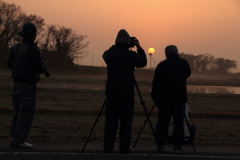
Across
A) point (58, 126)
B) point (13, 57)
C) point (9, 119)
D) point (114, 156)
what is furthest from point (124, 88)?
point (9, 119)

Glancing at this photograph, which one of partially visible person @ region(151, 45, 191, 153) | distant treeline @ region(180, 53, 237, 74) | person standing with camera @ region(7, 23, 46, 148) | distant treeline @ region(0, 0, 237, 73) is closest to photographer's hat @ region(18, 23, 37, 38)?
person standing with camera @ region(7, 23, 46, 148)

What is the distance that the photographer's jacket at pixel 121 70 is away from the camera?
658cm

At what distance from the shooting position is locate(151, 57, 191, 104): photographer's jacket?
702cm

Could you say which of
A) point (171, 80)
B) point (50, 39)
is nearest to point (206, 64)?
point (50, 39)

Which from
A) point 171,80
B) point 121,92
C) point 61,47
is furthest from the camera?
point 61,47

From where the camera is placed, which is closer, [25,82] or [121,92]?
[121,92]

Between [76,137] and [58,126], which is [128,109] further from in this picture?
[58,126]

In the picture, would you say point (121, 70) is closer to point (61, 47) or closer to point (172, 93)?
point (172, 93)

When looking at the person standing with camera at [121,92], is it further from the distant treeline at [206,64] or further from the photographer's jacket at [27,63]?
the distant treeline at [206,64]

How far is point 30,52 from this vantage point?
6.83m

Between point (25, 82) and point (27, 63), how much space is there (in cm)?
31

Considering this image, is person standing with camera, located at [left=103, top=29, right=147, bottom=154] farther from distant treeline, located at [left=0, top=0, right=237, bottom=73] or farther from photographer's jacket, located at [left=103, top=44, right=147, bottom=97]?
distant treeline, located at [left=0, top=0, right=237, bottom=73]

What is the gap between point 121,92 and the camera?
21.5ft

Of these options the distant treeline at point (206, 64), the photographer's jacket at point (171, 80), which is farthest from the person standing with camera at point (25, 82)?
the distant treeline at point (206, 64)
